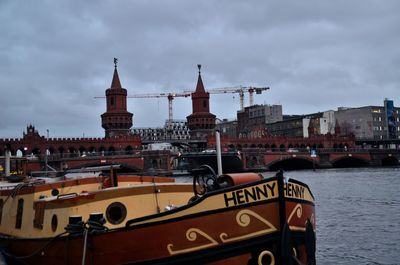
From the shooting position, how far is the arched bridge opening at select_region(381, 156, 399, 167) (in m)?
127

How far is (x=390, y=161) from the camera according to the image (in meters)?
129

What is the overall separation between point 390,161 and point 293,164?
84.8 ft

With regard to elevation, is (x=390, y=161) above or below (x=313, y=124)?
below

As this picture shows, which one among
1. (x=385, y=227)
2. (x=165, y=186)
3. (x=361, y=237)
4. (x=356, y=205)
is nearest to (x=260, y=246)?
(x=165, y=186)

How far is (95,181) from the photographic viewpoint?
53.5ft

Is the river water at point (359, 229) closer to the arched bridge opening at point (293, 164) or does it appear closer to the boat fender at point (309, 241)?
the boat fender at point (309, 241)

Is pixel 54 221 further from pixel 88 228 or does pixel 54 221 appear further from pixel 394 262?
pixel 394 262

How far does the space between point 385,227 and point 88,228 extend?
63.7ft

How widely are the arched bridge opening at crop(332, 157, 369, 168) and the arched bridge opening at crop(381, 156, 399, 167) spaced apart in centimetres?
558

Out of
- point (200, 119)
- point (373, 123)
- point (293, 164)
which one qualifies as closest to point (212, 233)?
point (293, 164)

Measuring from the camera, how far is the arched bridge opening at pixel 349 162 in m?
126

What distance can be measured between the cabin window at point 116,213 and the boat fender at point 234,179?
286 centimetres

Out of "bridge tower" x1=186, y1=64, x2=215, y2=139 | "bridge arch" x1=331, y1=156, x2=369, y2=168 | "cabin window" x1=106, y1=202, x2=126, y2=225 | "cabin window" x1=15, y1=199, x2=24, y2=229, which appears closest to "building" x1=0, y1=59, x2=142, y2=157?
"bridge tower" x1=186, y1=64, x2=215, y2=139

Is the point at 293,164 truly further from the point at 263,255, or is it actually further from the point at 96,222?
the point at 96,222
